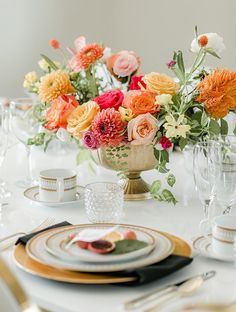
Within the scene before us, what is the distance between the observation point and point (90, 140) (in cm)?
167

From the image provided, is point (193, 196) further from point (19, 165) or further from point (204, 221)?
point (19, 165)

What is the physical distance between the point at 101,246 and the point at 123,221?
35 centimetres

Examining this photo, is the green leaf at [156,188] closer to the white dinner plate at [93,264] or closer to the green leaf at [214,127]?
the green leaf at [214,127]

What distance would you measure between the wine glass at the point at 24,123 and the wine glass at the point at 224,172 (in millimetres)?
637

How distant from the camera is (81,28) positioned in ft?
13.8

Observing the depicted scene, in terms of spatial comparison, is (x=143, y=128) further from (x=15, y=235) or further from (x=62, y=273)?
(x=62, y=273)

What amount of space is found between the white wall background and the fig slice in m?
2.95

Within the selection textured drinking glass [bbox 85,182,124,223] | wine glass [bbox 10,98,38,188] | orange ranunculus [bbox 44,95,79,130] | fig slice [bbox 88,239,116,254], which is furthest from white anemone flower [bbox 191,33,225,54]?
fig slice [bbox 88,239,116,254]

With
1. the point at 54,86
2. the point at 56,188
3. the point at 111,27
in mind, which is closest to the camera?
the point at 56,188

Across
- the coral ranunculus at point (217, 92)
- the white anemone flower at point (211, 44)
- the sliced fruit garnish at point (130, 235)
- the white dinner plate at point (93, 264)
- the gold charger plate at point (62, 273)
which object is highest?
the white anemone flower at point (211, 44)

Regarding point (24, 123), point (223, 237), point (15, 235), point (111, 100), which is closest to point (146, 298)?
point (223, 237)

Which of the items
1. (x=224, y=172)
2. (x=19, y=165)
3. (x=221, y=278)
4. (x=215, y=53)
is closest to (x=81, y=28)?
(x=19, y=165)

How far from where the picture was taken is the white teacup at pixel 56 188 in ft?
5.56

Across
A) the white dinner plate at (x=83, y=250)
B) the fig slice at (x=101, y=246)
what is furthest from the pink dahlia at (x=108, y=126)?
the fig slice at (x=101, y=246)
